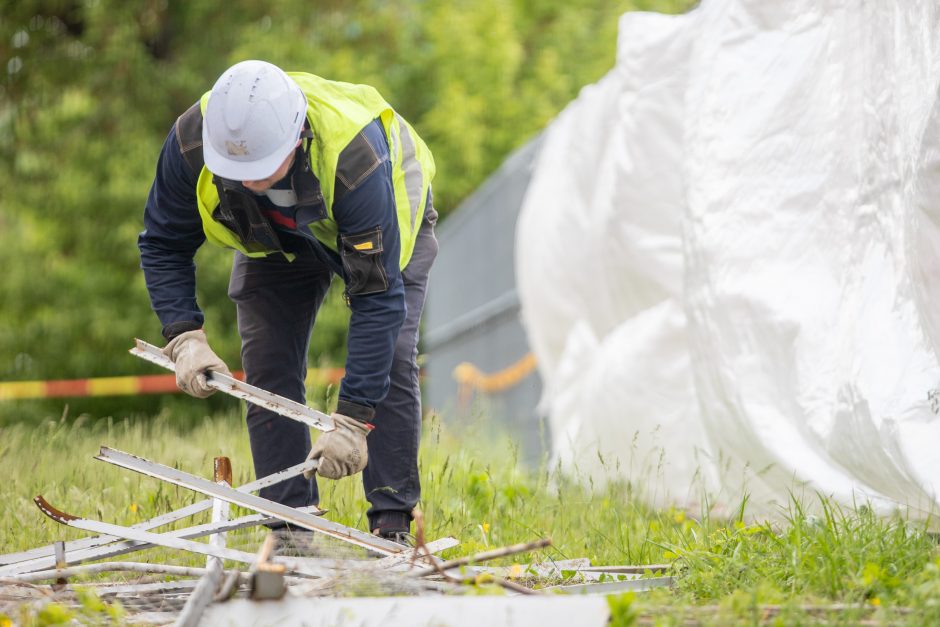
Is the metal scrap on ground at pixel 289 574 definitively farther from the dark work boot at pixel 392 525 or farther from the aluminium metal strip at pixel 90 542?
the dark work boot at pixel 392 525

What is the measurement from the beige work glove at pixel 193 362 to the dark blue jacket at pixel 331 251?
86mm

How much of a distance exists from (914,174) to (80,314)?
50.4ft

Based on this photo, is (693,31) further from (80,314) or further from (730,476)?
(80,314)

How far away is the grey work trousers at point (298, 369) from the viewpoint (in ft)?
12.2

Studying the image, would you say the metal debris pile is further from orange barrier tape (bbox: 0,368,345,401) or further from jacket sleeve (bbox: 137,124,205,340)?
orange barrier tape (bbox: 0,368,345,401)

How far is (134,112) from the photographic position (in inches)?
698

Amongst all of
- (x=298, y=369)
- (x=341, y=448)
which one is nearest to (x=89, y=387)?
(x=298, y=369)

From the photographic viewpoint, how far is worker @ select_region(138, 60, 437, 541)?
319 cm

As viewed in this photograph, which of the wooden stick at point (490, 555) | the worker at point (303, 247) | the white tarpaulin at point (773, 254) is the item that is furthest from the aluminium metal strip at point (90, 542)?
the white tarpaulin at point (773, 254)

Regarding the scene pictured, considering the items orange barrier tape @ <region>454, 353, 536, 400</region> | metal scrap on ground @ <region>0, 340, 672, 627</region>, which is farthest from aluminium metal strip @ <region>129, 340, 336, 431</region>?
orange barrier tape @ <region>454, 353, 536, 400</region>

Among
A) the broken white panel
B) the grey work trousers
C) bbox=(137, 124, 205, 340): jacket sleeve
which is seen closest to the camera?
the broken white panel

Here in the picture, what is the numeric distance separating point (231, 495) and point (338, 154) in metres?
0.96

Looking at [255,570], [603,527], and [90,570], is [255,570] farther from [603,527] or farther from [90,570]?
[603,527]

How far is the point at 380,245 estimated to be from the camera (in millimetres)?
3285
